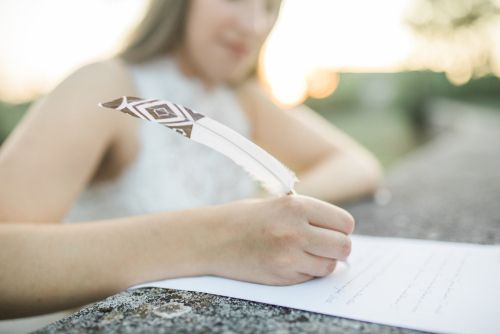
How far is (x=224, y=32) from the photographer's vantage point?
1333 mm

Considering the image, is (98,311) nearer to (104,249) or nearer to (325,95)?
(104,249)

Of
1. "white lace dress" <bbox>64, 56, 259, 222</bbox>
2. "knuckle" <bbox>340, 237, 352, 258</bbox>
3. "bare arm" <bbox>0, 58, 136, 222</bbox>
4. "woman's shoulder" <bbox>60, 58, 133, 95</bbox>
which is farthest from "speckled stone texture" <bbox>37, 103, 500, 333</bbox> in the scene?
"woman's shoulder" <bbox>60, 58, 133, 95</bbox>

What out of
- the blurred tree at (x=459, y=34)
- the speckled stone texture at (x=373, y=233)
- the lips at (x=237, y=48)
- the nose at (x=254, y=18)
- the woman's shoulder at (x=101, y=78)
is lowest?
A: the speckled stone texture at (x=373, y=233)

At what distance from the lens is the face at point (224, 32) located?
51.0 inches

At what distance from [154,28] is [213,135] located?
0.88m

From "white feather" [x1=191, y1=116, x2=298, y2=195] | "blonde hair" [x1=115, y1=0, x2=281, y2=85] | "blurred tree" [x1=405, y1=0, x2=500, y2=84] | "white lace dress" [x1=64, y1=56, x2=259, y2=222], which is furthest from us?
"blurred tree" [x1=405, y1=0, x2=500, y2=84]

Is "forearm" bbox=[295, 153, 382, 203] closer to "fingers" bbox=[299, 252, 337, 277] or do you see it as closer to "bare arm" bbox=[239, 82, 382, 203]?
"bare arm" bbox=[239, 82, 382, 203]

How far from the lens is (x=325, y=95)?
46.8 feet

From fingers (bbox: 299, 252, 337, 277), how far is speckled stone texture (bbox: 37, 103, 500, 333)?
10 centimetres

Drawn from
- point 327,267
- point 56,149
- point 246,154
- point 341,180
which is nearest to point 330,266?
point 327,267

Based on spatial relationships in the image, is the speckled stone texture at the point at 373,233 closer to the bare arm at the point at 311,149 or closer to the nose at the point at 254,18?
the bare arm at the point at 311,149

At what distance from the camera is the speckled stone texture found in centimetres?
49

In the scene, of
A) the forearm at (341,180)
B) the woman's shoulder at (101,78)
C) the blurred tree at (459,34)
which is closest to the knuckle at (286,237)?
the woman's shoulder at (101,78)

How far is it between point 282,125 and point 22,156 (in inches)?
41.0
